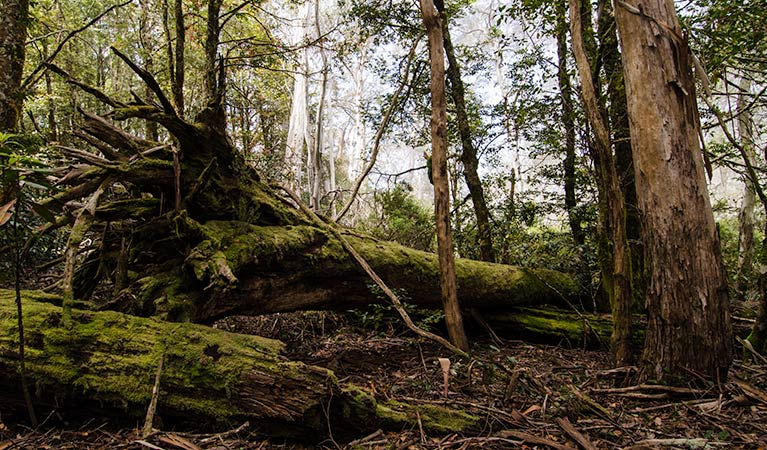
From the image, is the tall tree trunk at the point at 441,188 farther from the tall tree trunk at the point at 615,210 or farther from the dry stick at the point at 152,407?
the dry stick at the point at 152,407

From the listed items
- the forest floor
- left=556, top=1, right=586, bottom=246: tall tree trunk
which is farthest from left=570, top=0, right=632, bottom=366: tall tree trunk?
left=556, top=1, right=586, bottom=246: tall tree trunk

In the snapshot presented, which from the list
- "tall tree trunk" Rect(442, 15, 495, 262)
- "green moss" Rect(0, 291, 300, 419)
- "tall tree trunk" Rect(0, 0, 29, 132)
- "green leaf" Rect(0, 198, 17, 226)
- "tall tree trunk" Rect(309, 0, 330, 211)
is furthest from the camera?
"tall tree trunk" Rect(309, 0, 330, 211)

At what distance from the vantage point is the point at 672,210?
338cm

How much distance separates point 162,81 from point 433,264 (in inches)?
328

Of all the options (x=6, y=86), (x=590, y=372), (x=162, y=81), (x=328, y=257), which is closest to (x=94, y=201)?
(x=328, y=257)

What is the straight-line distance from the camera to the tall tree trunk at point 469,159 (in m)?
7.68

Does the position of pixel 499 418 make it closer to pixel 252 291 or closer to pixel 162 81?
pixel 252 291

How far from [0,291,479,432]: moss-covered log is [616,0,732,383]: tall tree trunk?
2090 mm

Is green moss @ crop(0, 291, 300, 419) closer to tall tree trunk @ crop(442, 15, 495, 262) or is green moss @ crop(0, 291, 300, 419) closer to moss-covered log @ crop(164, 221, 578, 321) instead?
moss-covered log @ crop(164, 221, 578, 321)

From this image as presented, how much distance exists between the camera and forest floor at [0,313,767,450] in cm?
226

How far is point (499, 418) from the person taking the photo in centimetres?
270

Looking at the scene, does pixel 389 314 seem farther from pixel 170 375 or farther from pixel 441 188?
pixel 170 375

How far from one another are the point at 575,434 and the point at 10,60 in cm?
603

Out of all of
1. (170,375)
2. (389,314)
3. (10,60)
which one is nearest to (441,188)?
(389,314)
